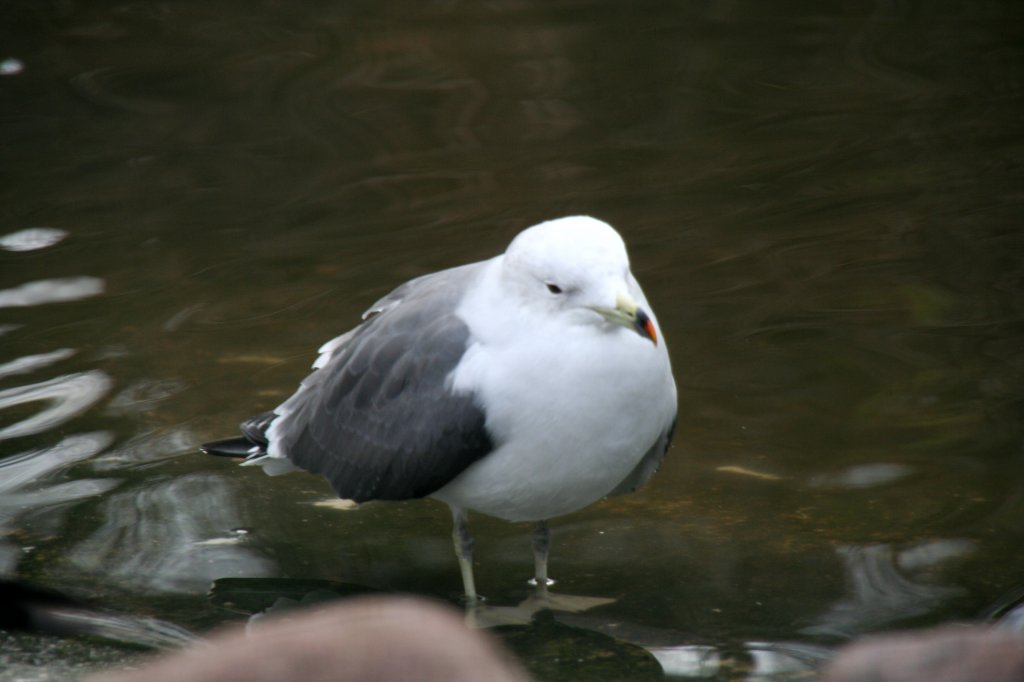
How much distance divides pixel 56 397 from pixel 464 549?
239 centimetres

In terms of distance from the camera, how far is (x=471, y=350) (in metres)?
4.40

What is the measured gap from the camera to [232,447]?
5.32m

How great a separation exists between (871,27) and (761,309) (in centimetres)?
398

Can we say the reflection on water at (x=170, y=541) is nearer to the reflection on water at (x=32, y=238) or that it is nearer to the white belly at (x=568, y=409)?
the white belly at (x=568, y=409)

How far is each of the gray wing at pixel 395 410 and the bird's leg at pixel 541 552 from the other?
0.50 meters

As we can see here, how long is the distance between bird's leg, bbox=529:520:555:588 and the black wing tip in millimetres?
1093

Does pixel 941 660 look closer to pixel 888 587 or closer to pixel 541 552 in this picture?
pixel 888 587

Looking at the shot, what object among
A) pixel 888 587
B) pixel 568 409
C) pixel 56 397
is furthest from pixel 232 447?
pixel 888 587

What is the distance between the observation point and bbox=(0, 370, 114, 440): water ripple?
607 centimetres

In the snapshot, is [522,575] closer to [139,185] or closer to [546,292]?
[546,292]

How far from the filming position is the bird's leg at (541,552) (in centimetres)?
492

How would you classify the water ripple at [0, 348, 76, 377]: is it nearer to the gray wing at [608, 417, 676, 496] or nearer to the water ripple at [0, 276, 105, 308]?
the water ripple at [0, 276, 105, 308]

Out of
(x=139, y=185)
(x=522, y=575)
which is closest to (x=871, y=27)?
(x=139, y=185)

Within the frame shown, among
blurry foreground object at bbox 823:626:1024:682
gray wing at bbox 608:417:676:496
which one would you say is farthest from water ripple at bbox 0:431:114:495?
blurry foreground object at bbox 823:626:1024:682
